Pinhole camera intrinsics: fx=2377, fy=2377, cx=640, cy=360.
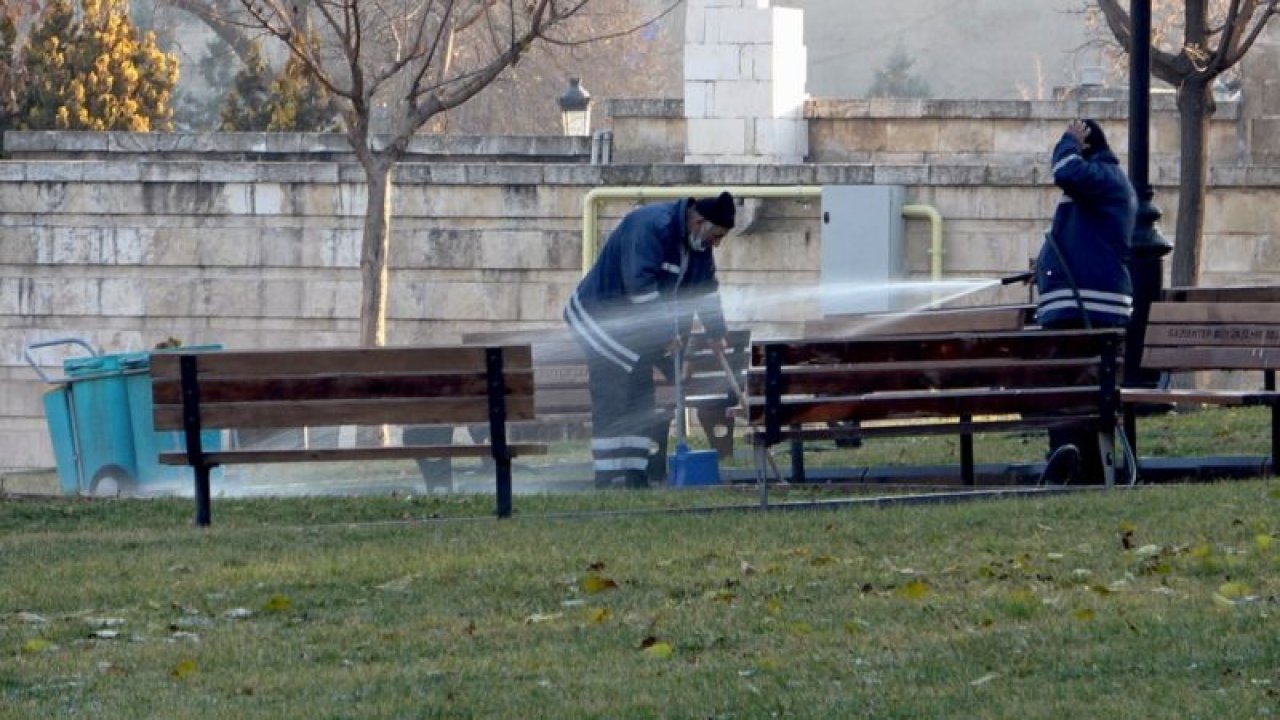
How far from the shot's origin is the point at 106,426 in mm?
15508

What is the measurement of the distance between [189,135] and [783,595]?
17200mm

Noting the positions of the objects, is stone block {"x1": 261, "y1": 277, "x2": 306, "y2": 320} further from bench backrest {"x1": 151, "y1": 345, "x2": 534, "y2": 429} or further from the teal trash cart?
bench backrest {"x1": 151, "y1": 345, "x2": 534, "y2": 429}

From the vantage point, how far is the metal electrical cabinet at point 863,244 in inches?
781

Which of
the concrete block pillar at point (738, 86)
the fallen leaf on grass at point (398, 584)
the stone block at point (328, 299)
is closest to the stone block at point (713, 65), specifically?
the concrete block pillar at point (738, 86)

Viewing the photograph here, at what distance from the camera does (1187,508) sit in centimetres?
939

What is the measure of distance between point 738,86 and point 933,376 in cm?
1210

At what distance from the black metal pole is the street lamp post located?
37.1ft

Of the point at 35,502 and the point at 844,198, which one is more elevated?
the point at 844,198

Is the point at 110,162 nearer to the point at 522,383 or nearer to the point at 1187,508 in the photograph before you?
the point at 522,383

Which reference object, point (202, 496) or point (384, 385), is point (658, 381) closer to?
point (384, 385)

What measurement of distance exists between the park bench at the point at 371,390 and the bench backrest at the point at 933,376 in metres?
1.10

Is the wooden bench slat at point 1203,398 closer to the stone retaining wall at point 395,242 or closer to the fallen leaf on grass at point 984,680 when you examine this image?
the fallen leaf on grass at point 984,680

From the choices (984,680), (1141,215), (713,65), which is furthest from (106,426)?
(984,680)

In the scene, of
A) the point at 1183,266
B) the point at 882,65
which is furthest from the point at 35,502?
the point at 882,65
